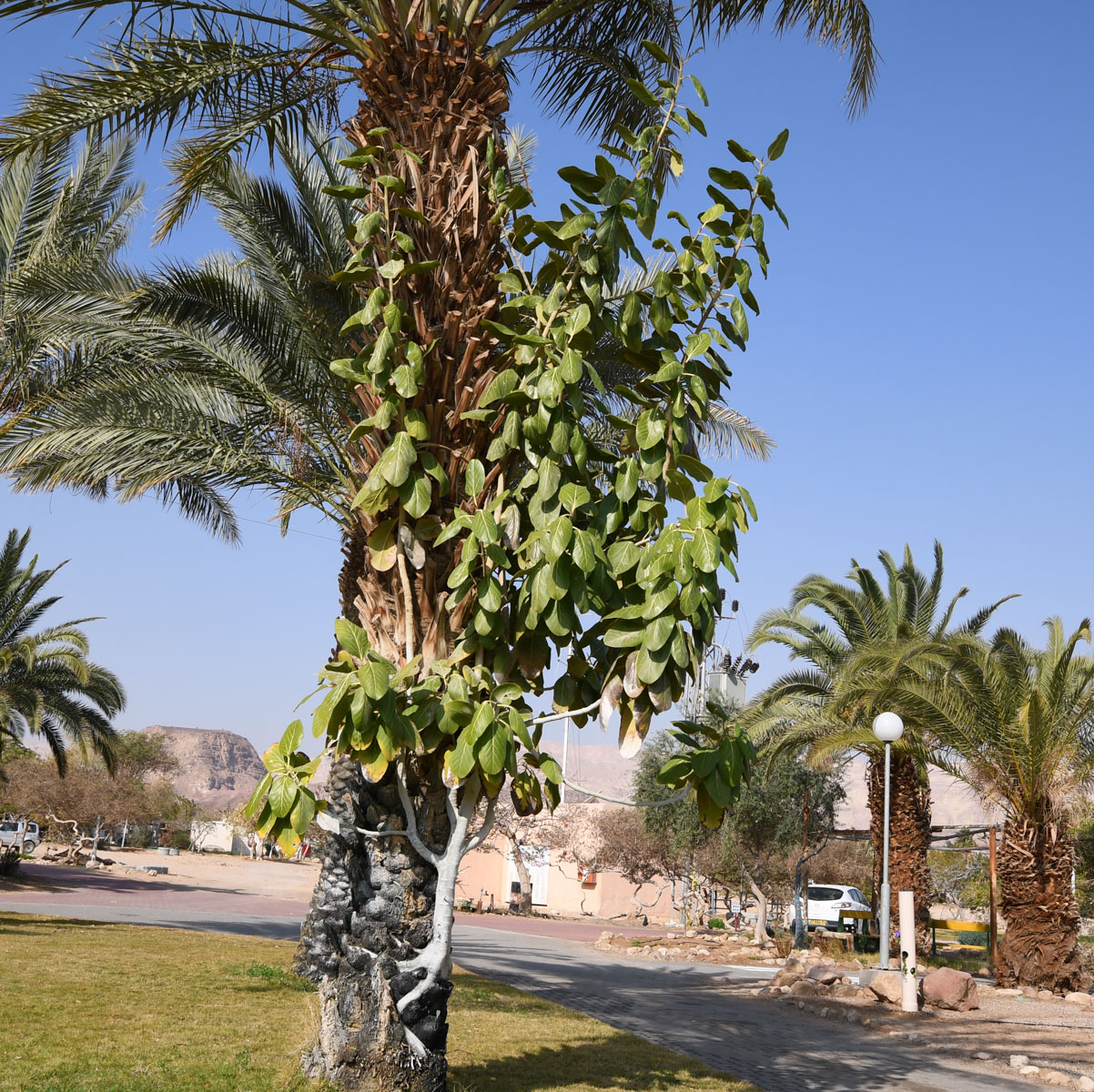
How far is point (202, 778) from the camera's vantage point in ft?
504

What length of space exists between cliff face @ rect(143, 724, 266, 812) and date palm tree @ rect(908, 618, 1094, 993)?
458 ft

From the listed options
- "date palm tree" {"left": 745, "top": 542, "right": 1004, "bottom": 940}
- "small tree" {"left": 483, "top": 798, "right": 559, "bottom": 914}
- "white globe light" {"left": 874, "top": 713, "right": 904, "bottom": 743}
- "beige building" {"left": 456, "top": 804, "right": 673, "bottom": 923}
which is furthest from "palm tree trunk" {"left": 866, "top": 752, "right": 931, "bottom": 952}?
"beige building" {"left": 456, "top": 804, "right": 673, "bottom": 923}

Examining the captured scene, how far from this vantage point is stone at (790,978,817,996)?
13.5 m

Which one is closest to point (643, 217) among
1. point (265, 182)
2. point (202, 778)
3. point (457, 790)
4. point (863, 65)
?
point (457, 790)

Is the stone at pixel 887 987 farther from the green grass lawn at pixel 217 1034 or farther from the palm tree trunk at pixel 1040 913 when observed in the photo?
the green grass lawn at pixel 217 1034

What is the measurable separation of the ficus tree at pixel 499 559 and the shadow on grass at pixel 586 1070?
119 cm

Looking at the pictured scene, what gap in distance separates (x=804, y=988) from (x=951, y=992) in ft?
5.95

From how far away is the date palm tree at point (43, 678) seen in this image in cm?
1944

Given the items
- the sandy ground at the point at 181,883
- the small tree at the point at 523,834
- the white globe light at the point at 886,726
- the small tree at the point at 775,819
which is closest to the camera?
the white globe light at the point at 886,726

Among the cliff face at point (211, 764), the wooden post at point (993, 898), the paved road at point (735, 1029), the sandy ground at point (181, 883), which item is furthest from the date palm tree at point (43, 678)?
the cliff face at point (211, 764)

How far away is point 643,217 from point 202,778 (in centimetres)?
16093

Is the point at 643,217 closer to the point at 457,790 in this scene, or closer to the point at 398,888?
the point at 457,790

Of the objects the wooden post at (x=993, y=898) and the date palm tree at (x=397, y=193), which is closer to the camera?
the date palm tree at (x=397, y=193)

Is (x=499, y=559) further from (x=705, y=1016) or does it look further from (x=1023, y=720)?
(x=1023, y=720)
